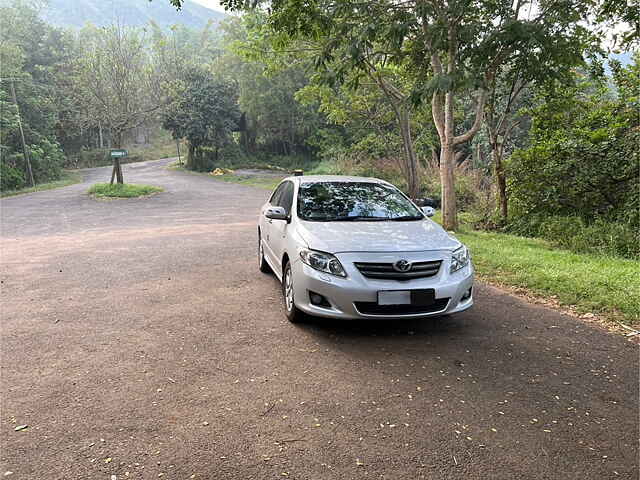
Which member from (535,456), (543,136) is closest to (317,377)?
(535,456)

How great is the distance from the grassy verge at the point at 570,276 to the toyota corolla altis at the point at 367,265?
6.21ft

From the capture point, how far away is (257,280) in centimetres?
668

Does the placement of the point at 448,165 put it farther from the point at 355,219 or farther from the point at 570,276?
the point at 355,219

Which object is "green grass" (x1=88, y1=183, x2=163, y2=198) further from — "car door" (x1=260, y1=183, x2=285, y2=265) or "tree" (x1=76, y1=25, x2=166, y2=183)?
"car door" (x1=260, y1=183, x2=285, y2=265)

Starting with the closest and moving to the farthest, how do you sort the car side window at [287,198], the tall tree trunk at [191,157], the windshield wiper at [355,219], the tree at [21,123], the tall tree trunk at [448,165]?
the windshield wiper at [355,219]
the car side window at [287,198]
the tall tree trunk at [448,165]
the tree at [21,123]
the tall tree trunk at [191,157]

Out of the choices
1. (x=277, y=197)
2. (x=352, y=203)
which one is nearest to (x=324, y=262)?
(x=352, y=203)

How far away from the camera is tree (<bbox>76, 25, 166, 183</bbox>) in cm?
2188

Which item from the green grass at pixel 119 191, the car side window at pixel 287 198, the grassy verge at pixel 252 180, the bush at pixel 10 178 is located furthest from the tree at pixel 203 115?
the car side window at pixel 287 198

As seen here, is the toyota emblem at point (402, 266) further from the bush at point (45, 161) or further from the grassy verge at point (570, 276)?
the bush at point (45, 161)

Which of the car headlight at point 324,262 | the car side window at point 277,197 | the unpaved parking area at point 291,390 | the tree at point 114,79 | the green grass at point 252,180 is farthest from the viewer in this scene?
the green grass at point 252,180

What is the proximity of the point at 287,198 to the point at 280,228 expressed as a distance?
24.6 inches

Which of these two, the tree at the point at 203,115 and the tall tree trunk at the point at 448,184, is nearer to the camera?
the tall tree trunk at the point at 448,184

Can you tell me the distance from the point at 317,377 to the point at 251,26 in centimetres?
1160

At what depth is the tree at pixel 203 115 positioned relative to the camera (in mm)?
35531
